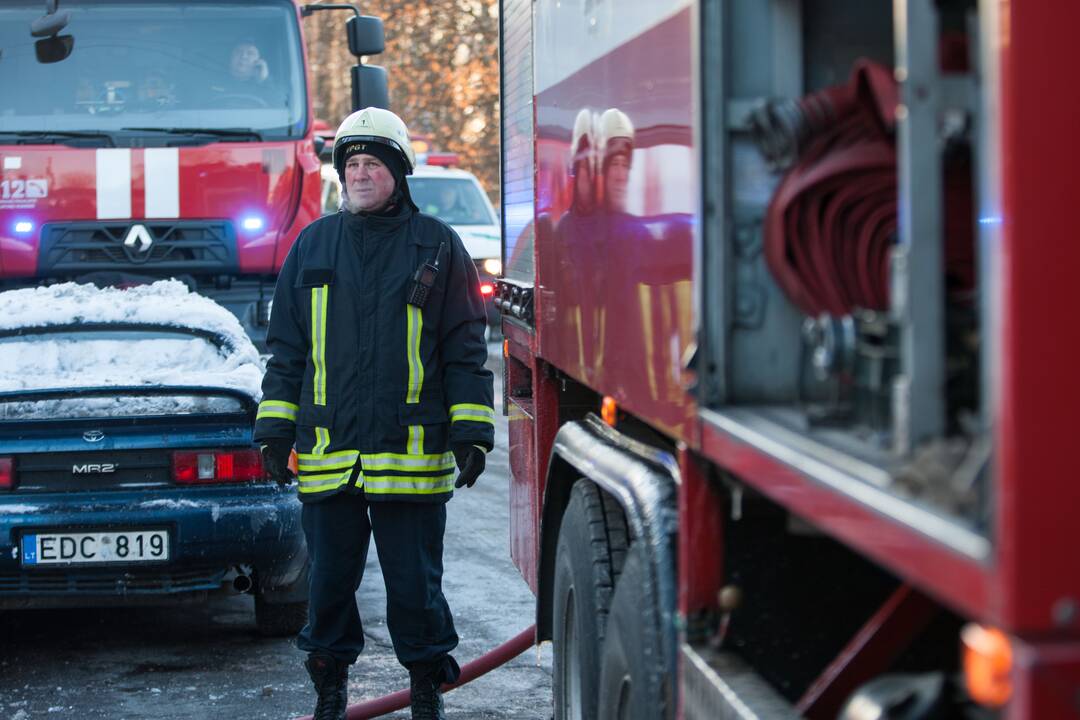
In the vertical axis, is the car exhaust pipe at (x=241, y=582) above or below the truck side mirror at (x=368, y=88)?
below

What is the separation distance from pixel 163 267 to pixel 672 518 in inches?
260

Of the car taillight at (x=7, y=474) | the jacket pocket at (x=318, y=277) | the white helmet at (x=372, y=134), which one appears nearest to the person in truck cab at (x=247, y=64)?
the car taillight at (x=7, y=474)

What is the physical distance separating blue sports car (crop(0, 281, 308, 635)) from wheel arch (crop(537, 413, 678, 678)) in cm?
168

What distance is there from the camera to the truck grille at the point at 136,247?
8.96m

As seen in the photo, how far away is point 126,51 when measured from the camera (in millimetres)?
8969

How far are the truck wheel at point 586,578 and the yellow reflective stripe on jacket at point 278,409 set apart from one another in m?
1.21

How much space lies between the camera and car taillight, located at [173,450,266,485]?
5.75m

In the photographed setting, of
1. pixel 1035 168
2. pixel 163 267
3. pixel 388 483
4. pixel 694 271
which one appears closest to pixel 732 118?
pixel 694 271

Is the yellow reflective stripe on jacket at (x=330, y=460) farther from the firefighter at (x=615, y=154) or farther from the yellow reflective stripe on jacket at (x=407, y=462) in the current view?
the firefighter at (x=615, y=154)

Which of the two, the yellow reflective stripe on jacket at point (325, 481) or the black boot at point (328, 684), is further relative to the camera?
the black boot at point (328, 684)

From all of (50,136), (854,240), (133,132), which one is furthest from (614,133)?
(50,136)

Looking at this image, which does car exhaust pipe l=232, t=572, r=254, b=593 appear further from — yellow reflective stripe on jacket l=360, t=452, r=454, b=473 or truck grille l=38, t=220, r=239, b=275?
truck grille l=38, t=220, r=239, b=275

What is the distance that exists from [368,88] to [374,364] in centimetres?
476

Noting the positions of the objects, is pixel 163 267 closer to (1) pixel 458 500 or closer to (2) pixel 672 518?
(1) pixel 458 500
